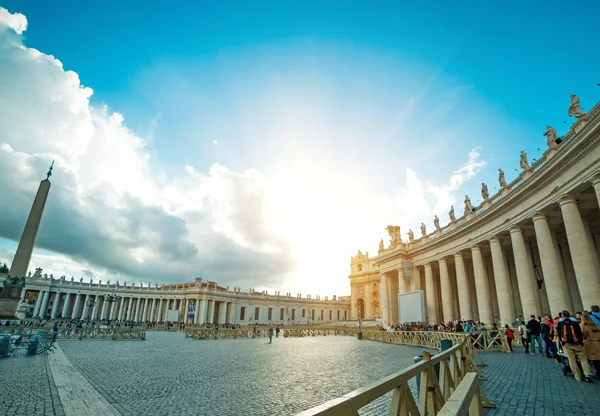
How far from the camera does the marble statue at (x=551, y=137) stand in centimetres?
1802

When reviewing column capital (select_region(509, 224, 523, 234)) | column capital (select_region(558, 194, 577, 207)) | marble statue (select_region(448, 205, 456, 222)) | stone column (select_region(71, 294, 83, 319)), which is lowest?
stone column (select_region(71, 294, 83, 319))

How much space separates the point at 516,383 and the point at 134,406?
31.6ft

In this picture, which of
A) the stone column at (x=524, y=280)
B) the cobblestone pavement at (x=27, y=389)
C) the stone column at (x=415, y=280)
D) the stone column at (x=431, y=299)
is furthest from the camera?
the stone column at (x=415, y=280)

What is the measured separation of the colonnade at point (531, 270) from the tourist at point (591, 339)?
32.1ft

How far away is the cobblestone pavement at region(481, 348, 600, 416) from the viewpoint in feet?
19.2

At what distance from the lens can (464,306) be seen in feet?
89.6

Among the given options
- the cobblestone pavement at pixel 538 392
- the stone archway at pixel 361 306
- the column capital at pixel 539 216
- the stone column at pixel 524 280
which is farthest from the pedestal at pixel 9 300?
the stone archway at pixel 361 306

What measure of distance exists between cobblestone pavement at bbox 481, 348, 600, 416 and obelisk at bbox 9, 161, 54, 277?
27.1 meters

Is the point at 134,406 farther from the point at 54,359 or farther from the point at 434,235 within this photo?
the point at 434,235

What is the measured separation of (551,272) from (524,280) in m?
2.58

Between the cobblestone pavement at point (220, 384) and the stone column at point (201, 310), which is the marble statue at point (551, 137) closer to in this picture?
the cobblestone pavement at point (220, 384)

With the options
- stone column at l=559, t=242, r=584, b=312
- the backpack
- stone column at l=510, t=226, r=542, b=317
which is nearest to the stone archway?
stone column at l=559, t=242, r=584, b=312

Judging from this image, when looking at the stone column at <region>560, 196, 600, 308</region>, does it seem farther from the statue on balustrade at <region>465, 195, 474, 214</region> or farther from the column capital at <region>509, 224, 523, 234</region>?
the statue on balustrade at <region>465, 195, 474, 214</region>

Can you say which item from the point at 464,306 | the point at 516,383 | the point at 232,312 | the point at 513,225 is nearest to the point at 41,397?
the point at 516,383
